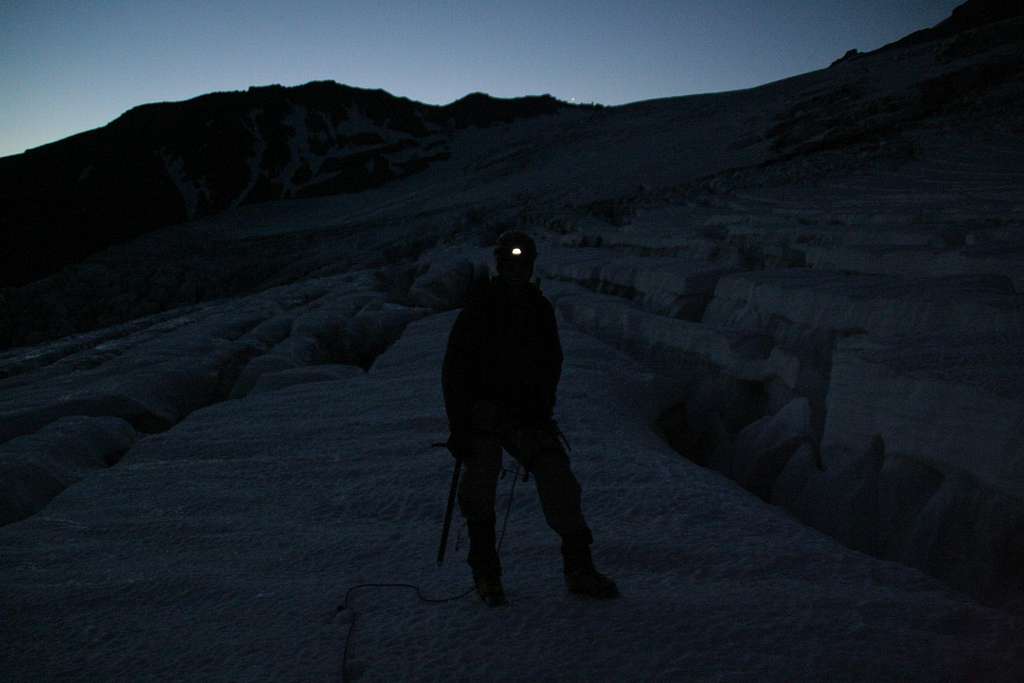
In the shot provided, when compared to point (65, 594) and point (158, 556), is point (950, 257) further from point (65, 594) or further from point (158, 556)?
point (65, 594)

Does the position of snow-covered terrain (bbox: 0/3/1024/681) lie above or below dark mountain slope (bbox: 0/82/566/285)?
below

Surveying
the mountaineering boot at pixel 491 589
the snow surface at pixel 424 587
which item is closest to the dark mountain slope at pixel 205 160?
the snow surface at pixel 424 587

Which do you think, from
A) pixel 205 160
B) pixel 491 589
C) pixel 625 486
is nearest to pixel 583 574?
pixel 491 589

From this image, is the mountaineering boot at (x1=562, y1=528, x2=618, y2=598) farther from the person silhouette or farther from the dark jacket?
the dark jacket

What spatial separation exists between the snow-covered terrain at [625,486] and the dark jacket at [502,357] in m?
0.55

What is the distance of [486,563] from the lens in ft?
6.38

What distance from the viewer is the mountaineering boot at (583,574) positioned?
74.7 inches

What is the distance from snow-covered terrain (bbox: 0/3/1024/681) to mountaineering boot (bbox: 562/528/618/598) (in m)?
0.05

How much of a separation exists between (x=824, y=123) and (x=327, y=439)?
20.3m

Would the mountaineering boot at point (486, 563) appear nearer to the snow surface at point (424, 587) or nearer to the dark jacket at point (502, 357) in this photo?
the snow surface at point (424, 587)

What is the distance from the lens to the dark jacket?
2.04 m

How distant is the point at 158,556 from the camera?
2441 mm

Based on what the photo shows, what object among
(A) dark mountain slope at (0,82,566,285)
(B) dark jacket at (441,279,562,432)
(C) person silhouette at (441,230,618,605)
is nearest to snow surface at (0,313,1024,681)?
(C) person silhouette at (441,230,618,605)

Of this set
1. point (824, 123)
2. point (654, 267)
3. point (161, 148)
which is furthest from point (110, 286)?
point (161, 148)
